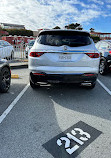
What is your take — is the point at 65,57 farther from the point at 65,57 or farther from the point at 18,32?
the point at 18,32

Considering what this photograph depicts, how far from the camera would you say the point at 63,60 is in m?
3.44

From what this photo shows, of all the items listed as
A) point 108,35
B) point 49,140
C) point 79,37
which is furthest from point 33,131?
point 108,35

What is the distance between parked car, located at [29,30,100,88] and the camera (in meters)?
3.43

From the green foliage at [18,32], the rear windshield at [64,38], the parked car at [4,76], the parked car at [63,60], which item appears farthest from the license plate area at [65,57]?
the green foliage at [18,32]

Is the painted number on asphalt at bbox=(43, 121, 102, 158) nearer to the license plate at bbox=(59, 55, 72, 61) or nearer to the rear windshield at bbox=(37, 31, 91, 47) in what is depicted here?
the license plate at bbox=(59, 55, 72, 61)

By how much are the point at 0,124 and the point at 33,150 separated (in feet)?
3.15

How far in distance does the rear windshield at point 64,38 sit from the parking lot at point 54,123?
1.50m

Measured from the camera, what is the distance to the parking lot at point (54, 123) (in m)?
2.07

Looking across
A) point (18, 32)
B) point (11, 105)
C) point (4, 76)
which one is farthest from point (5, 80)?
point (18, 32)

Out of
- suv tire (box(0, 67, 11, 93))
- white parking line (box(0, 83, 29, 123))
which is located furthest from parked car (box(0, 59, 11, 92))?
white parking line (box(0, 83, 29, 123))

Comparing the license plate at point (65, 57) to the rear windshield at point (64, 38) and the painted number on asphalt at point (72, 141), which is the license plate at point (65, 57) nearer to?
the rear windshield at point (64, 38)

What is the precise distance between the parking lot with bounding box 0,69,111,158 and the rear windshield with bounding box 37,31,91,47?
1.50 metres

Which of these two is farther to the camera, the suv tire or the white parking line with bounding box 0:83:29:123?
the suv tire

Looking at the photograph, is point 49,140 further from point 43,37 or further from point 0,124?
point 43,37
